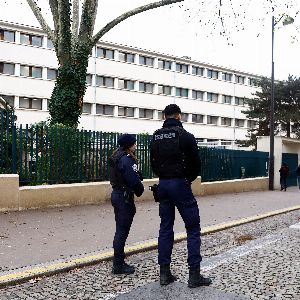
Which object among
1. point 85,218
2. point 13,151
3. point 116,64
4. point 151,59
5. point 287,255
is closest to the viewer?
point 287,255

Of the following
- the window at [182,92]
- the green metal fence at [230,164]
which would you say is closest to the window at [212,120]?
the window at [182,92]

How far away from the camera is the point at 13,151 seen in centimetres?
1069

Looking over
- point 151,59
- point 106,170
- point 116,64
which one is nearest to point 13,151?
point 106,170

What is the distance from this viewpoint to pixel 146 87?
49.6m

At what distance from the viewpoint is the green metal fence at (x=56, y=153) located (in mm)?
10680

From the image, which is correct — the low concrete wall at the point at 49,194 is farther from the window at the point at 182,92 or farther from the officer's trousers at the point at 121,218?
the window at the point at 182,92

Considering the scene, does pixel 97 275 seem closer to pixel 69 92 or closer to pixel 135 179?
pixel 135 179

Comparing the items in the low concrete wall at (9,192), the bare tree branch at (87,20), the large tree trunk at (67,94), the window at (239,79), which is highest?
the window at (239,79)

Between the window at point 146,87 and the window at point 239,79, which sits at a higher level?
the window at point 239,79

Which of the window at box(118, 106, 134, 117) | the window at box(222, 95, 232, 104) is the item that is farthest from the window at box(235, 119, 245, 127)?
the window at box(118, 106, 134, 117)

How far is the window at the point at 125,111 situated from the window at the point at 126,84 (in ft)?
7.09

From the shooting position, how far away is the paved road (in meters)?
4.62

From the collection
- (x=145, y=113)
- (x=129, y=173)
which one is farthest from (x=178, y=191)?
(x=145, y=113)

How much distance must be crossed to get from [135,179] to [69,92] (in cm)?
1033
